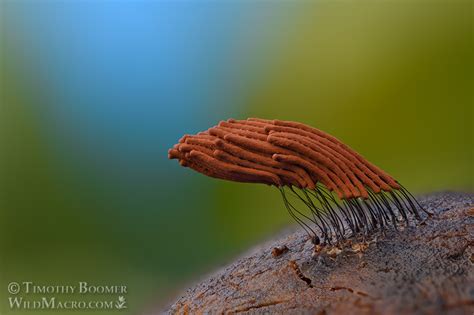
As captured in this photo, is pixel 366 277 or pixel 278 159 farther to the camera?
pixel 278 159

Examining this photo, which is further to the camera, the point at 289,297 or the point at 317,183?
the point at 317,183

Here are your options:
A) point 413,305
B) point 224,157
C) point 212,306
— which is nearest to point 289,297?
point 212,306

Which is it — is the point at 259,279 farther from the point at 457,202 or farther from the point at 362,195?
the point at 457,202

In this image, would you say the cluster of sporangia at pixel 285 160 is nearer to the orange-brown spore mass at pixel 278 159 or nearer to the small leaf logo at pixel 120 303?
Answer: the orange-brown spore mass at pixel 278 159

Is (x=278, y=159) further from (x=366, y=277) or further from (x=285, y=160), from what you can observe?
(x=366, y=277)

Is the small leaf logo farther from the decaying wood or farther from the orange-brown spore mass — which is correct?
the orange-brown spore mass

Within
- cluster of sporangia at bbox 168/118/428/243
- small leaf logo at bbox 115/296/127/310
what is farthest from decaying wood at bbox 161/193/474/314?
small leaf logo at bbox 115/296/127/310

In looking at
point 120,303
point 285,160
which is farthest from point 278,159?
point 120,303

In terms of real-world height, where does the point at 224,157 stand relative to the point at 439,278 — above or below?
above
